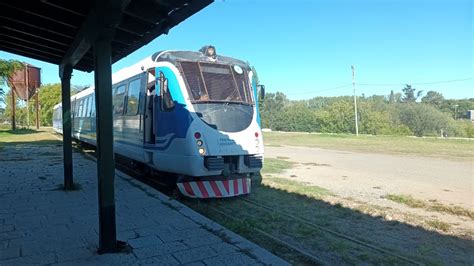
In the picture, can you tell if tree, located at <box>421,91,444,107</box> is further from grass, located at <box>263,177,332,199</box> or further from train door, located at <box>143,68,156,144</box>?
train door, located at <box>143,68,156,144</box>

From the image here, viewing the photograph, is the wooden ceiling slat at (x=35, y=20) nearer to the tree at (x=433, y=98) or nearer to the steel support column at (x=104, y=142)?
the steel support column at (x=104, y=142)

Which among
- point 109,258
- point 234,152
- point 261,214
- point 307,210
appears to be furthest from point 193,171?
point 109,258

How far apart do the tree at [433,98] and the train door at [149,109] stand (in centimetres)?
11595

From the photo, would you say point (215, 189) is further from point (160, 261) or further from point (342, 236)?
point (160, 261)

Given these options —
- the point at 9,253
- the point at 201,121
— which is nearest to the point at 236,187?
the point at 201,121

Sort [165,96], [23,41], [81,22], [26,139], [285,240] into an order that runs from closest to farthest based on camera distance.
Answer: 1. [285,240]
2. [81,22]
3. [23,41]
4. [165,96]
5. [26,139]

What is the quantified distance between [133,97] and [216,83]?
2.76m

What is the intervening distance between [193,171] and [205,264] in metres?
3.48

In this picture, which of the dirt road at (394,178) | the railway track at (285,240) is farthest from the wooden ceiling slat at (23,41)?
the dirt road at (394,178)

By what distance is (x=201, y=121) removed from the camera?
781 centimetres

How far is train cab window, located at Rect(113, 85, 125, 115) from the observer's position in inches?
444

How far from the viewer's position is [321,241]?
217 inches

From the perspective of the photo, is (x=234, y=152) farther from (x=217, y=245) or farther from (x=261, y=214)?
(x=217, y=245)

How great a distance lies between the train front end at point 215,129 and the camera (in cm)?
770
